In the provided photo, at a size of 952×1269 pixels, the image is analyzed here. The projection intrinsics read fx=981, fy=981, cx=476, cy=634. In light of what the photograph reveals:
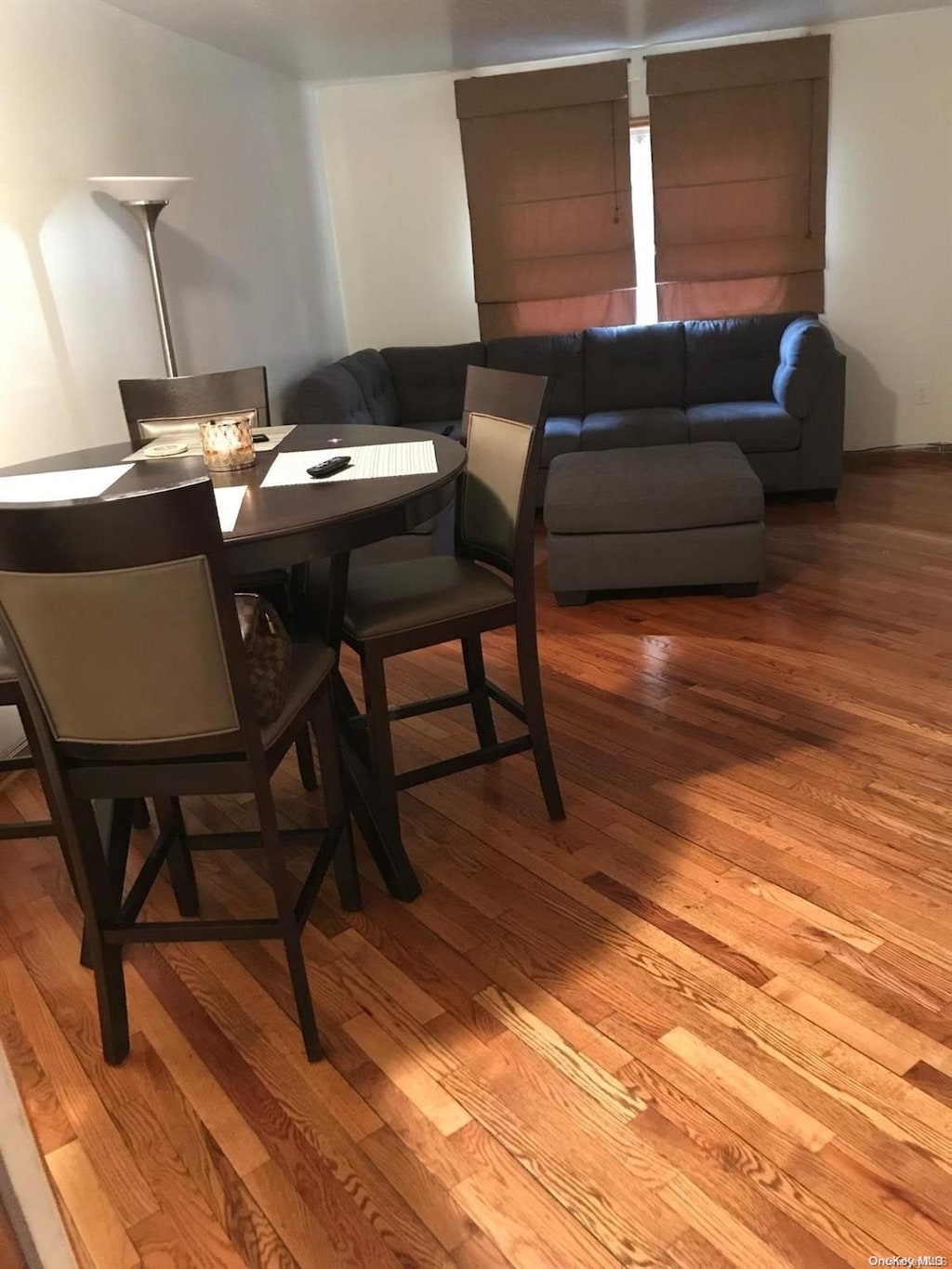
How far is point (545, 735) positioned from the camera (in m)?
2.31

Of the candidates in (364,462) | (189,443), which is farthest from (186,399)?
(364,462)

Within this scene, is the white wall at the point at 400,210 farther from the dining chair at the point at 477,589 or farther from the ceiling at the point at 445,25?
the dining chair at the point at 477,589

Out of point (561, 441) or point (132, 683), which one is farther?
point (561, 441)

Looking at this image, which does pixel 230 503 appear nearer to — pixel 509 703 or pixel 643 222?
pixel 509 703

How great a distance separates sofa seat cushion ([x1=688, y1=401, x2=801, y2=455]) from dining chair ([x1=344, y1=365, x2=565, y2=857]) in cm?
249

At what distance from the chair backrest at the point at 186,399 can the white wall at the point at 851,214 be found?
3098 millimetres

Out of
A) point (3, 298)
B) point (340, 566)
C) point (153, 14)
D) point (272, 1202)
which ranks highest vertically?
point (153, 14)

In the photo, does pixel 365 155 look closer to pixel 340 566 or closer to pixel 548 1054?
pixel 340 566

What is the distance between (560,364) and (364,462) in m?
3.40

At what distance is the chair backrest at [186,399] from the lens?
8.82ft

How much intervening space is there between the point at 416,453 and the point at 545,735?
2.35 ft

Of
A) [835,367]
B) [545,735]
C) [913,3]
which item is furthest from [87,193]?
[913,3]

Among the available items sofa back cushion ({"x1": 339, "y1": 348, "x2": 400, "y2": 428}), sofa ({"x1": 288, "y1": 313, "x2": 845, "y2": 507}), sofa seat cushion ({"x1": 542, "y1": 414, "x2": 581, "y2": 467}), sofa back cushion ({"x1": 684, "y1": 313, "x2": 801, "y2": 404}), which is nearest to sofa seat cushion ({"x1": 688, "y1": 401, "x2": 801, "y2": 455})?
sofa ({"x1": 288, "y1": 313, "x2": 845, "y2": 507})

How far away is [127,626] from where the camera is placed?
4.80 feet
